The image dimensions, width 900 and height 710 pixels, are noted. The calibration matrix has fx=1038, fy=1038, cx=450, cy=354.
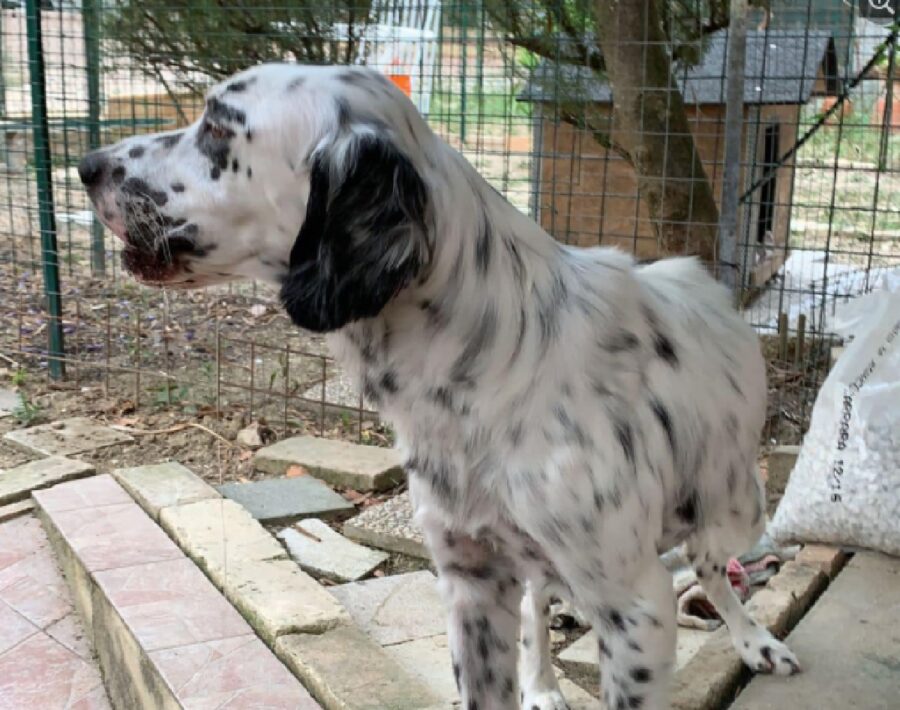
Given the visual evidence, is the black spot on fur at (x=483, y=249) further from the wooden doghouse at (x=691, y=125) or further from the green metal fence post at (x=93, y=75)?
the green metal fence post at (x=93, y=75)

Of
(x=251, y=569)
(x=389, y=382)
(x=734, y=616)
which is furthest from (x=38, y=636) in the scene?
(x=734, y=616)

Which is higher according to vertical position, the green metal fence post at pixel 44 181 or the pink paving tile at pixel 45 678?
the green metal fence post at pixel 44 181

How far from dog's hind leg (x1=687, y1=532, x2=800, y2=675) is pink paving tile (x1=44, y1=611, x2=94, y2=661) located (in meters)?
1.82

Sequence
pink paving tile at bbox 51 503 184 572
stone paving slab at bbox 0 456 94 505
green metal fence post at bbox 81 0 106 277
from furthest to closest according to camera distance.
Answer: green metal fence post at bbox 81 0 106 277, stone paving slab at bbox 0 456 94 505, pink paving tile at bbox 51 503 184 572

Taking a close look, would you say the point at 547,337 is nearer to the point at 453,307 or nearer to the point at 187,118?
the point at 453,307

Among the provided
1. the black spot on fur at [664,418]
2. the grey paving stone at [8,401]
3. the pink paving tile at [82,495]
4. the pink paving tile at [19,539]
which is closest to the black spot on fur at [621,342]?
the black spot on fur at [664,418]

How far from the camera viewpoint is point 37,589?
11.2 ft

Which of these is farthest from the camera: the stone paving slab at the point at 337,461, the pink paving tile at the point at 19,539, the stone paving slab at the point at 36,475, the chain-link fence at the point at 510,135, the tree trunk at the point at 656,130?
the chain-link fence at the point at 510,135

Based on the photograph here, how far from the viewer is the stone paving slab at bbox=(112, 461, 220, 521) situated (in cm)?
367

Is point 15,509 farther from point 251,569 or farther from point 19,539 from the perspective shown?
point 251,569

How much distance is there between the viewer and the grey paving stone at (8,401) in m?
5.17

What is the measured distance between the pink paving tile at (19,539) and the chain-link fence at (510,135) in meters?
1.39

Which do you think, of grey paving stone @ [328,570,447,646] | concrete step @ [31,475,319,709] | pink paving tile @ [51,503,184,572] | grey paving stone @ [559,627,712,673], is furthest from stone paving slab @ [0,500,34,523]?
grey paving stone @ [559,627,712,673]

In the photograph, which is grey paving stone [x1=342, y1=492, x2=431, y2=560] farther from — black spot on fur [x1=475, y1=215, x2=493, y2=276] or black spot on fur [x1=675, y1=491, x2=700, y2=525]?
black spot on fur [x1=475, y1=215, x2=493, y2=276]
